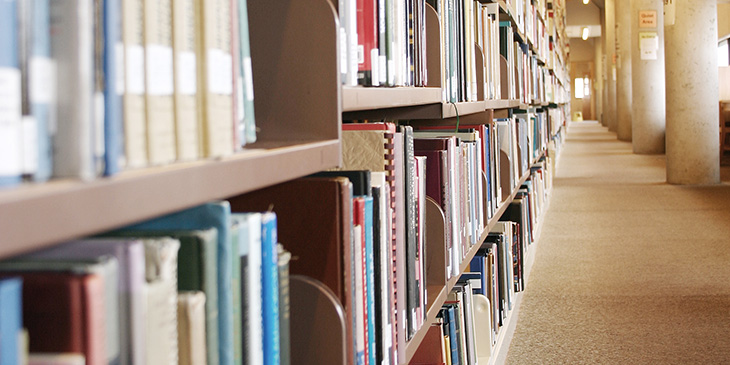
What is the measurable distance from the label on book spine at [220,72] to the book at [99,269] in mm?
236

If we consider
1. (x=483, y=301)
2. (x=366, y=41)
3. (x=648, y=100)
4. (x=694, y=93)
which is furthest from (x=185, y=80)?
(x=648, y=100)

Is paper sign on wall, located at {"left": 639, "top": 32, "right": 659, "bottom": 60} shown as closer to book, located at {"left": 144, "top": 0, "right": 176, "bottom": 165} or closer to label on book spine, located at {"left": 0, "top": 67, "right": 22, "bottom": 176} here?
book, located at {"left": 144, "top": 0, "right": 176, "bottom": 165}

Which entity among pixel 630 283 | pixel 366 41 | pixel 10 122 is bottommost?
pixel 630 283

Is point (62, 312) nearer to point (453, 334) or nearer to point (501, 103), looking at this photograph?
point (453, 334)

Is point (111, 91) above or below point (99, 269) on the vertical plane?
above

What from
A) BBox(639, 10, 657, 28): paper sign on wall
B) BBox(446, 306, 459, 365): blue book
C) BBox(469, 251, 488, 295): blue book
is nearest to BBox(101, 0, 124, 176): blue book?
BBox(446, 306, 459, 365): blue book

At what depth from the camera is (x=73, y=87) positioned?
0.52 meters

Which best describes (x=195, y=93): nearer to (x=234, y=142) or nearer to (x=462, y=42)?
(x=234, y=142)

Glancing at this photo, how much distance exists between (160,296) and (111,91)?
0.53 ft

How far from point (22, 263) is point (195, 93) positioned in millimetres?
246

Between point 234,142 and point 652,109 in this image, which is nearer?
point 234,142

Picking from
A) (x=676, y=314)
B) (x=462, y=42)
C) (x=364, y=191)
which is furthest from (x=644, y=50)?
(x=364, y=191)

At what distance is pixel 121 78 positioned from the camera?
607mm

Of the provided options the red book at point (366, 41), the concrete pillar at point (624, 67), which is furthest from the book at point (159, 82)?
the concrete pillar at point (624, 67)
